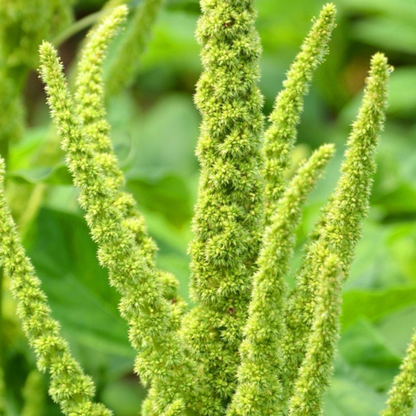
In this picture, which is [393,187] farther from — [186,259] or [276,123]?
[276,123]

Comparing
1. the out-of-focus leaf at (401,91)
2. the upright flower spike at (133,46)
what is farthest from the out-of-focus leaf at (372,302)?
the out-of-focus leaf at (401,91)

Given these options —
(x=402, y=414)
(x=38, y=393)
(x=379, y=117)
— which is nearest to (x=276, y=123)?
(x=379, y=117)

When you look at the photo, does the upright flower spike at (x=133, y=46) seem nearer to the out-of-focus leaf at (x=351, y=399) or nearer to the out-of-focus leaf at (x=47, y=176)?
the out-of-focus leaf at (x=47, y=176)

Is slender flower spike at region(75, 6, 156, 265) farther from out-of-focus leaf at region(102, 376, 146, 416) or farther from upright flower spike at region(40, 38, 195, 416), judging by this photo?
out-of-focus leaf at region(102, 376, 146, 416)

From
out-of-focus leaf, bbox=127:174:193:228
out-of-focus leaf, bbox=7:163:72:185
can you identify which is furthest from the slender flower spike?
out-of-focus leaf, bbox=127:174:193:228

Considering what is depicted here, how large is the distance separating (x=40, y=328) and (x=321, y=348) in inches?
9.6

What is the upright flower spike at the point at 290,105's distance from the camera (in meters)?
0.70

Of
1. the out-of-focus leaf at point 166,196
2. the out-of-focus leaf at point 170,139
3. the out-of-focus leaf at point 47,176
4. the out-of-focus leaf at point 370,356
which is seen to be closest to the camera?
the out-of-focus leaf at point 47,176

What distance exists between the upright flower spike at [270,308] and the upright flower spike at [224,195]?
0.16ft

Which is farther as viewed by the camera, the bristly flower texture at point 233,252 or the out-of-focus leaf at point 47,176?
the out-of-focus leaf at point 47,176

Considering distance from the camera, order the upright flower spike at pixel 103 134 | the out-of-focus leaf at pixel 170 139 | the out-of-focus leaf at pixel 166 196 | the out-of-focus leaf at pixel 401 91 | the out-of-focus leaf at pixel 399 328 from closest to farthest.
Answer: the upright flower spike at pixel 103 134
the out-of-focus leaf at pixel 166 196
the out-of-focus leaf at pixel 399 328
the out-of-focus leaf at pixel 401 91
the out-of-focus leaf at pixel 170 139

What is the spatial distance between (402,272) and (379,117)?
1119 millimetres

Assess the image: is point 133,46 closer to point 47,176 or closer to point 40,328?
point 47,176

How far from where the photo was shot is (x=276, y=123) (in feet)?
2.35
